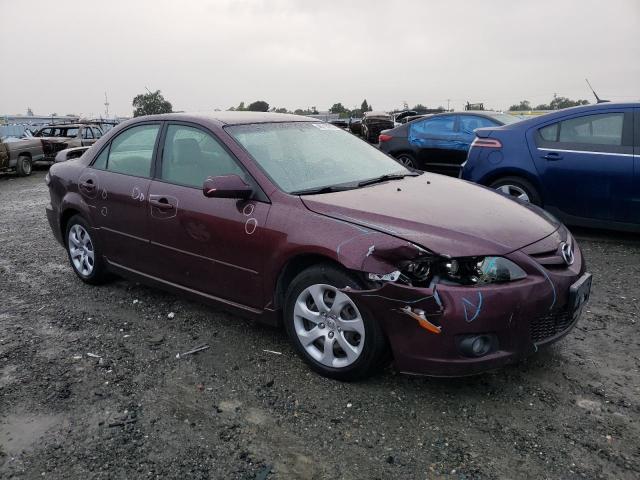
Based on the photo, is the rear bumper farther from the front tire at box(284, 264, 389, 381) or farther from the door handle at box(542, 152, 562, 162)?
the door handle at box(542, 152, 562, 162)

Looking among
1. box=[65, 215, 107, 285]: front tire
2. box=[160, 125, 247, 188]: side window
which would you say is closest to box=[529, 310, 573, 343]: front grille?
box=[160, 125, 247, 188]: side window

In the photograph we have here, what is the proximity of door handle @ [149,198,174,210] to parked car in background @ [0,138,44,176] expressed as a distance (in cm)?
1275

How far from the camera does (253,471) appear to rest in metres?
2.53

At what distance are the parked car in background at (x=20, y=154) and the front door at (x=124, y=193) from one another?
38.5 ft

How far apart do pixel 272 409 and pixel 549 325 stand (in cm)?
160

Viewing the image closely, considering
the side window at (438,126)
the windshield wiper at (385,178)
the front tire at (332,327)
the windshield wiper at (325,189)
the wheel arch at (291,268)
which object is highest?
the side window at (438,126)

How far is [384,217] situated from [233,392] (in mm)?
1343

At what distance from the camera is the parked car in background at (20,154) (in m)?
14.7

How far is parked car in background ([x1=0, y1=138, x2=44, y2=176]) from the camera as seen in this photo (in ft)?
48.1

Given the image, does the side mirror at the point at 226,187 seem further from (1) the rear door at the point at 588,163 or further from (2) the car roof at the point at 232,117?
(1) the rear door at the point at 588,163

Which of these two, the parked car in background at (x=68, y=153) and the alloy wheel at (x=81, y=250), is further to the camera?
the parked car in background at (x=68, y=153)

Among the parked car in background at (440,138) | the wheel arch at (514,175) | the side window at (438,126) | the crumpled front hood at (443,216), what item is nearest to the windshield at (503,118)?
the parked car in background at (440,138)

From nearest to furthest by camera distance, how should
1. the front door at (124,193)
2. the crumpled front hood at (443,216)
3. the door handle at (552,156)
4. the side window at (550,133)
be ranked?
1. the crumpled front hood at (443,216)
2. the front door at (124,193)
3. the door handle at (552,156)
4. the side window at (550,133)

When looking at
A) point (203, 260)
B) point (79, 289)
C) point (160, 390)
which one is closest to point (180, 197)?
point (203, 260)
